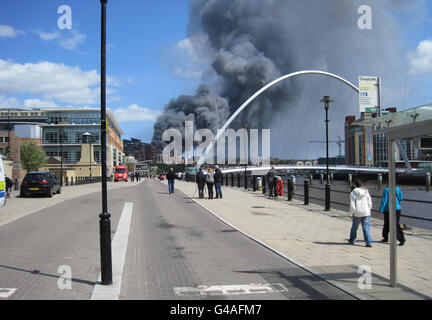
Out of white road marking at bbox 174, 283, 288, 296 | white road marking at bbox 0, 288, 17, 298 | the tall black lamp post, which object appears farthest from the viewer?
the tall black lamp post

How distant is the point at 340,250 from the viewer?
766 cm

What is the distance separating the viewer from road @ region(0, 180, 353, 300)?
5.00 m

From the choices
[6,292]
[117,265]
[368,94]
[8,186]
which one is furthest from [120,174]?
[6,292]

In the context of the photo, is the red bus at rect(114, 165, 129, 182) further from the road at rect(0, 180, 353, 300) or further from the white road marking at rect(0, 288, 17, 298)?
the white road marking at rect(0, 288, 17, 298)

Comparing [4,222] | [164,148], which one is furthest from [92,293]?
[164,148]

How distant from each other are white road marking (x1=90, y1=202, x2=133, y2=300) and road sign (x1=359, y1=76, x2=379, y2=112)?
31.1ft

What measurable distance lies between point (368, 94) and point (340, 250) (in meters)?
8.67

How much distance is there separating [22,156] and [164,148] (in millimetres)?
30395

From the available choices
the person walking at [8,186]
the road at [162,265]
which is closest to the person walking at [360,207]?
the road at [162,265]

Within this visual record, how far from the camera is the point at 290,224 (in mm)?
11273

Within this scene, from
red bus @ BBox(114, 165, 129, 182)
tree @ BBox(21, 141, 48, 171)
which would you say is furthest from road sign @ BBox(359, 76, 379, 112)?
tree @ BBox(21, 141, 48, 171)

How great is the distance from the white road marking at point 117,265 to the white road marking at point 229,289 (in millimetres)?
826

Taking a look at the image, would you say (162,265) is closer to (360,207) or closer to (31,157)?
(360,207)
